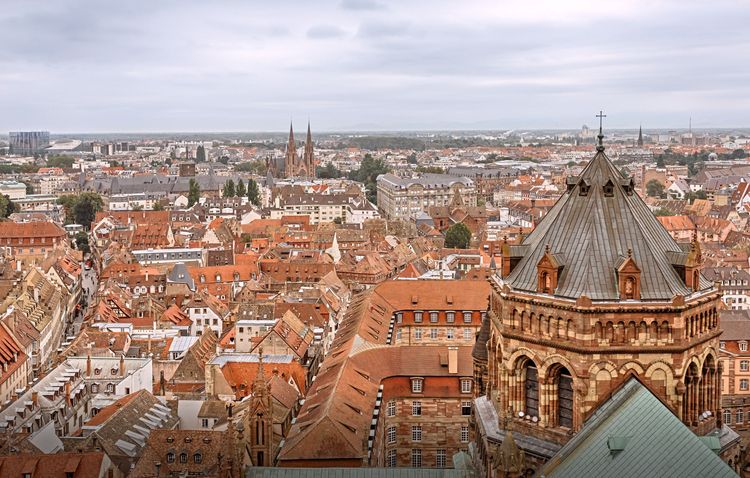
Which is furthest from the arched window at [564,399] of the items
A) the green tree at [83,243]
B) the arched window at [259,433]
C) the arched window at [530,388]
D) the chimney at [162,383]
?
the green tree at [83,243]

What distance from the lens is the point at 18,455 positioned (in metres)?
50.9

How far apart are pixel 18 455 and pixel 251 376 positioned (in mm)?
28372

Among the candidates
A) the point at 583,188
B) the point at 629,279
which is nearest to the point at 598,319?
the point at 629,279

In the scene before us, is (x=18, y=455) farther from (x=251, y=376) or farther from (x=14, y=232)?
(x=14, y=232)

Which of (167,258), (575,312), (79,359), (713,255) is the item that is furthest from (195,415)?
(713,255)

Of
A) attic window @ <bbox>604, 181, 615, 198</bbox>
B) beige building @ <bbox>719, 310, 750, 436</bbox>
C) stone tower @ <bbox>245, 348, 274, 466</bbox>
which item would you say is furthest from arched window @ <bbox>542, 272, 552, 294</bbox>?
beige building @ <bbox>719, 310, 750, 436</bbox>

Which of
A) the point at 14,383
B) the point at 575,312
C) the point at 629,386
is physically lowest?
the point at 14,383

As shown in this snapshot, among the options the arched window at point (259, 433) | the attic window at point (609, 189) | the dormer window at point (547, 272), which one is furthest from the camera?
the arched window at point (259, 433)

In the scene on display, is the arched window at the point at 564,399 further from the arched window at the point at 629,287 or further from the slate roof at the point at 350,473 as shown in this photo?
the slate roof at the point at 350,473

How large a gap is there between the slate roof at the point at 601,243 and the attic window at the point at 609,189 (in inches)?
1.8

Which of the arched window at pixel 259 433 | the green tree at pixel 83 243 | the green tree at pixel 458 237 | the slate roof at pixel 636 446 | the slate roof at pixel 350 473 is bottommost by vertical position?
the green tree at pixel 83 243

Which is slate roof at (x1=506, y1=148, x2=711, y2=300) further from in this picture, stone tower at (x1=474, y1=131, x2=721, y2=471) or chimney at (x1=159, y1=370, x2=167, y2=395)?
chimney at (x1=159, y1=370, x2=167, y2=395)

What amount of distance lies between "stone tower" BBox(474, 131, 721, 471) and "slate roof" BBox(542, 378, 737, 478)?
1520mm

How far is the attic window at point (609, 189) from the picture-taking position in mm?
39906
